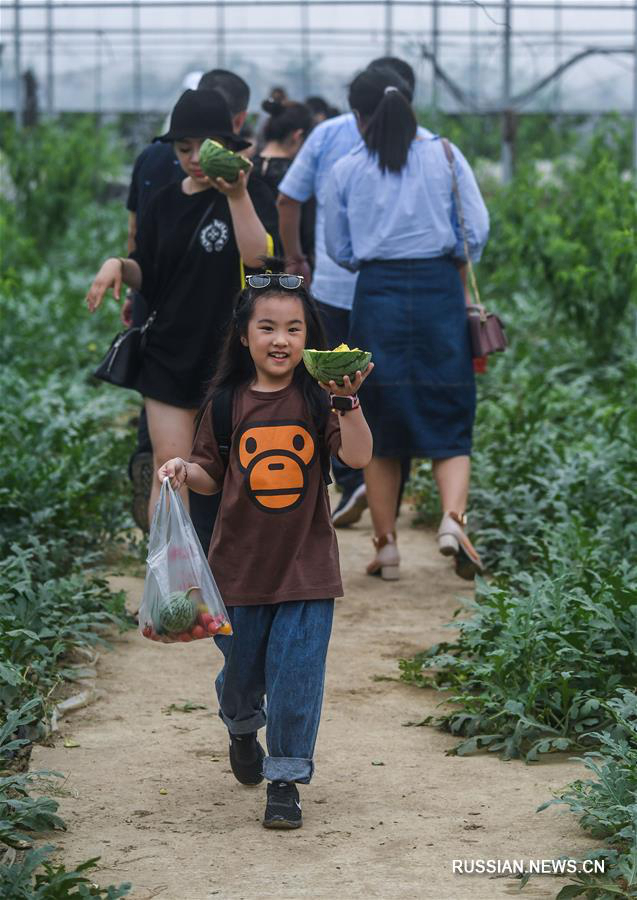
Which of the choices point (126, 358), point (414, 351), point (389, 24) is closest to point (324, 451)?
point (126, 358)

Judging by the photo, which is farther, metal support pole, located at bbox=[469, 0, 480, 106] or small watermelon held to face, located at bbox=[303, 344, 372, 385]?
metal support pole, located at bbox=[469, 0, 480, 106]

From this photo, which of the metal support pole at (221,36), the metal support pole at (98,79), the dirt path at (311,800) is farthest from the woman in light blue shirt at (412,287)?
the metal support pole at (98,79)

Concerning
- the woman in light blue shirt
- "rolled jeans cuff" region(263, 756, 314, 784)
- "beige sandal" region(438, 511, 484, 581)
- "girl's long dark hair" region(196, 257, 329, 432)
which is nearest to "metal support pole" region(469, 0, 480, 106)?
the woman in light blue shirt

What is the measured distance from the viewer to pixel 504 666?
409cm

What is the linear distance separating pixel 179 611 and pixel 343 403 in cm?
56

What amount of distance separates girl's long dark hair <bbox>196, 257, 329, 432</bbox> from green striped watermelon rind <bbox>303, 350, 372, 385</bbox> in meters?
0.32

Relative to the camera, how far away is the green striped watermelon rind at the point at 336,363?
3.10 m

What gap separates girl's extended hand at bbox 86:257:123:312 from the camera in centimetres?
452

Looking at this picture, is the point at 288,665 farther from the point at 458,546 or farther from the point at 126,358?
the point at 458,546

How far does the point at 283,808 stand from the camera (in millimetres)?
3363

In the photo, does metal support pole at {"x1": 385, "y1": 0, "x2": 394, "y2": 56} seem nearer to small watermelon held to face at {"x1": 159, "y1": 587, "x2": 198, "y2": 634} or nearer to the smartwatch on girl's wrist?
the smartwatch on girl's wrist

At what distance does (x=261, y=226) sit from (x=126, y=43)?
937 inches

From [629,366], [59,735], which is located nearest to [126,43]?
[629,366]

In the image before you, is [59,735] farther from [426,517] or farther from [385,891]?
[426,517]
